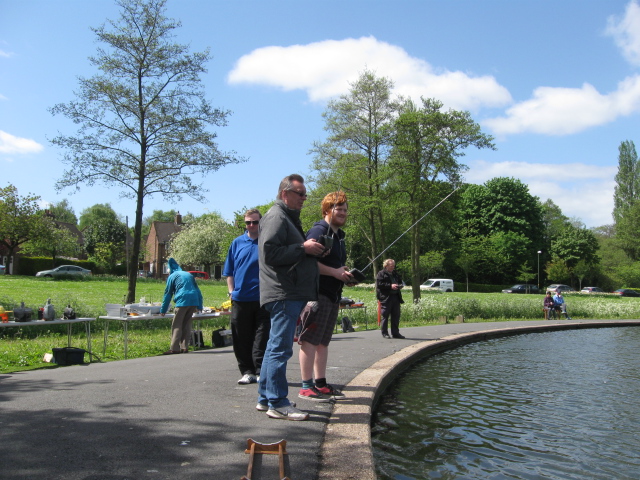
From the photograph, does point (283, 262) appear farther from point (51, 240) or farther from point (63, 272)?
point (51, 240)

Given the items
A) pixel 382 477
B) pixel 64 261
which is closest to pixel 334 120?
pixel 382 477

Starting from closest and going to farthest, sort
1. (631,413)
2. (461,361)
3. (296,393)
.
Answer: (296,393) → (631,413) → (461,361)

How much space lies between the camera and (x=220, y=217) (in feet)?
276

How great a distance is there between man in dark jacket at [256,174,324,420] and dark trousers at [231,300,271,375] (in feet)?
5.18

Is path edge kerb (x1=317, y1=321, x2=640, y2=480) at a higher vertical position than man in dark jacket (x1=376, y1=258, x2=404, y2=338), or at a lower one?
lower

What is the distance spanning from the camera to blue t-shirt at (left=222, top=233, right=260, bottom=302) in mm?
6223

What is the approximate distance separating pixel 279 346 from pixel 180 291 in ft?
19.3

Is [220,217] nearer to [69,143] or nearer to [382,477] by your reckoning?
[69,143]

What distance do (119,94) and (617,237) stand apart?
77211 mm

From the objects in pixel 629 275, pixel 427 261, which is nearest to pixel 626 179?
pixel 629 275

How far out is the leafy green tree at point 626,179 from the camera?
8619cm

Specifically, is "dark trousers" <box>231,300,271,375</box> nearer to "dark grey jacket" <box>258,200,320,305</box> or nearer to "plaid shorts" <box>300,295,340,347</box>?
"plaid shorts" <box>300,295,340,347</box>

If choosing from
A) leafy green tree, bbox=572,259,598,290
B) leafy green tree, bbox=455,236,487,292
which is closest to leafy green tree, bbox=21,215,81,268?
leafy green tree, bbox=455,236,487,292

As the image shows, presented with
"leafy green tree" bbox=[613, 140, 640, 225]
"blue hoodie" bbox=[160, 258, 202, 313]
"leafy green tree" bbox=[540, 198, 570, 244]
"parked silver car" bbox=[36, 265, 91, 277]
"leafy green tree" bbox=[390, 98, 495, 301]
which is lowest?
"blue hoodie" bbox=[160, 258, 202, 313]
